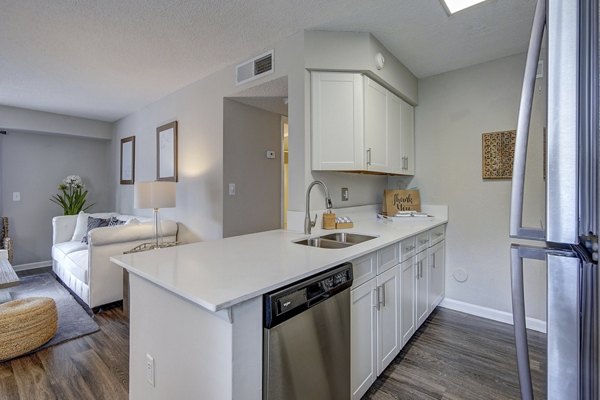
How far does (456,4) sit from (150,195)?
2989 mm

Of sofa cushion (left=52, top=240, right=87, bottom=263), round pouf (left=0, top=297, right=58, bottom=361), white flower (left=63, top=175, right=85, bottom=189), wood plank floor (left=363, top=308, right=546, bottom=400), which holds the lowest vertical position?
wood plank floor (left=363, top=308, right=546, bottom=400)

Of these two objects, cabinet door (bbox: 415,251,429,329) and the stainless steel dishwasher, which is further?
cabinet door (bbox: 415,251,429,329)

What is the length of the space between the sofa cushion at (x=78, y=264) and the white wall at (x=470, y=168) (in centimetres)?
358

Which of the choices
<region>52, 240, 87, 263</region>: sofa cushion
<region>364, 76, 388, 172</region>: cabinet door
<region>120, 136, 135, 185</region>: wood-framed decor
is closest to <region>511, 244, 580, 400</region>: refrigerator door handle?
<region>364, 76, 388, 172</region>: cabinet door

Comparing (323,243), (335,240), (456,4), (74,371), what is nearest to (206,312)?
(323,243)

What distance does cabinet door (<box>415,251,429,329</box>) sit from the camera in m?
2.23

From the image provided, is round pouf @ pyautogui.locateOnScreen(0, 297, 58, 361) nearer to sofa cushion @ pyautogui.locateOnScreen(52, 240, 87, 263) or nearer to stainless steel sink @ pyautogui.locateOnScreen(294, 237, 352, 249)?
sofa cushion @ pyautogui.locateOnScreen(52, 240, 87, 263)

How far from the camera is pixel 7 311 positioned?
6.58 feet

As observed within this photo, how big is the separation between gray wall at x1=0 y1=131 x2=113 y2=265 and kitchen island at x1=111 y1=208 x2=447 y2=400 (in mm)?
4672

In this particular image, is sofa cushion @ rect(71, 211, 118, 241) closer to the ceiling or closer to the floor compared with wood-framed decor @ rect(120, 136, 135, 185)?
closer to the floor

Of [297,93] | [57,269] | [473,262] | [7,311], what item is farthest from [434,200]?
[57,269]

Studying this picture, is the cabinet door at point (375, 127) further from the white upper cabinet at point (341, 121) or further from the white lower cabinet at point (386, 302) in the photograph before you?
the white lower cabinet at point (386, 302)

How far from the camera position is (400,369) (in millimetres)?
1891

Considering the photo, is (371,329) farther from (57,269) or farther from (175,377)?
(57,269)
